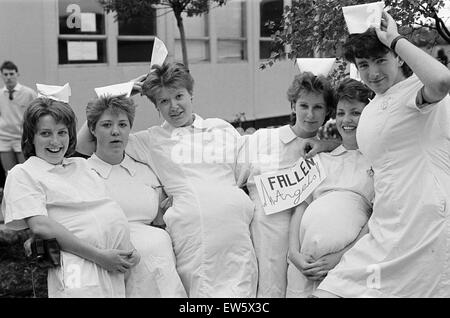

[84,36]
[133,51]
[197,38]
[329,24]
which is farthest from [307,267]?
[197,38]

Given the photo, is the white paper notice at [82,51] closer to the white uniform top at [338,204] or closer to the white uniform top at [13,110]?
the white uniform top at [13,110]

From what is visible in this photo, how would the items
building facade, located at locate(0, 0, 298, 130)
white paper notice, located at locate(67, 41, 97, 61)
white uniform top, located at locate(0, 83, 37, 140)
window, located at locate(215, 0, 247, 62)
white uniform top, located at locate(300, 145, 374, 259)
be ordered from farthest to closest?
window, located at locate(215, 0, 247, 62), white paper notice, located at locate(67, 41, 97, 61), building facade, located at locate(0, 0, 298, 130), white uniform top, located at locate(0, 83, 37, 140), white uniform top, located at locate(300, 145, 374, 259)

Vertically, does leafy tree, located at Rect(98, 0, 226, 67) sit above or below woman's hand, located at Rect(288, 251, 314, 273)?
above

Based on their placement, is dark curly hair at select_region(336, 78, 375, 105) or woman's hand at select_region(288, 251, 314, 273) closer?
woman's hand at select_region(288, 251, 314, 273)

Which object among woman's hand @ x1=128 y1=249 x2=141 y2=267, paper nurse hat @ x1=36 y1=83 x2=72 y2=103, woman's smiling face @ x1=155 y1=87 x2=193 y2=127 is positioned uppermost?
paper nurse hat @ x1=36 y1=83 x2=72 y2=103

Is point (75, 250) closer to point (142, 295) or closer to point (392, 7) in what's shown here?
point (142, 295)

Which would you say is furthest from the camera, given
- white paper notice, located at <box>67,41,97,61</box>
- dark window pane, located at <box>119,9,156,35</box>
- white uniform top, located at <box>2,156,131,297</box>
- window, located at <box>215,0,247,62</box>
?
window, located at <box>215,0,247,62</box>

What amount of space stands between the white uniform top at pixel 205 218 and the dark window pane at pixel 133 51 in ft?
23.9

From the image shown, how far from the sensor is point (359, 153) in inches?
117

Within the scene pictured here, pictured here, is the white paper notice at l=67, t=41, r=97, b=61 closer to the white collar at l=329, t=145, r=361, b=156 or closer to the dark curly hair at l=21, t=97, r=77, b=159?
the dark curly hair at l=21, t=97, r=77, b=159

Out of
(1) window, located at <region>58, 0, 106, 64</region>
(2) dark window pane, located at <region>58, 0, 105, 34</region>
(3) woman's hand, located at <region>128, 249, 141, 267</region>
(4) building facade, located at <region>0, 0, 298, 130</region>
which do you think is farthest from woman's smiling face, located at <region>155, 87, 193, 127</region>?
(1) window, located at <region>58, 0, 106, 64</region>

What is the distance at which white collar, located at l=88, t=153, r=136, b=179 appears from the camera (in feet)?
9.92

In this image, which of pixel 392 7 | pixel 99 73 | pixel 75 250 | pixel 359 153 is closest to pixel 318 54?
pixel 392 7
